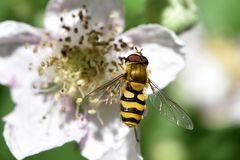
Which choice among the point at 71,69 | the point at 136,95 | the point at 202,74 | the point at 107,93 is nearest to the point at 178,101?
the point at 202,74

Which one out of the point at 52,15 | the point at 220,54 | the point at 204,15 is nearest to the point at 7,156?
the point at 52,15

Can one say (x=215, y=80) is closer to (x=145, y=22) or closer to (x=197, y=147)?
(x=197, y=147)

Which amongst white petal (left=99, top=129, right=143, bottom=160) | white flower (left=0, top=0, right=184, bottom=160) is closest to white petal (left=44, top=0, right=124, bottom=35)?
white flower (left=0, top=0, right=184, bottom=160)

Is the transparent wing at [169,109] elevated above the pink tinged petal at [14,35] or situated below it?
below

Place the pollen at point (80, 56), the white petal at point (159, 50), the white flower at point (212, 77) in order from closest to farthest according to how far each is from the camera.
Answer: the white petal at point (159, 50) → the pollen at point (80, 56) → the white flower at point (212, 77)

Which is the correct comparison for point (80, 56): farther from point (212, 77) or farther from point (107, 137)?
point (212, 77)

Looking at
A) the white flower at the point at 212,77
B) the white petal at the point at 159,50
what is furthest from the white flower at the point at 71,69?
the white flower at the point at 212,77

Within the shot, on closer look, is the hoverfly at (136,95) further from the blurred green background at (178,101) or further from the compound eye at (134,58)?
the blurred green background at (178,101)
